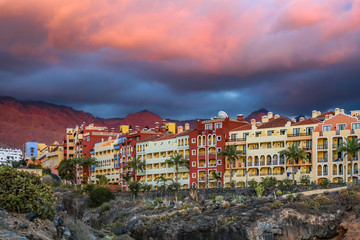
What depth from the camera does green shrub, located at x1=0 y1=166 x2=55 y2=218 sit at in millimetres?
38062

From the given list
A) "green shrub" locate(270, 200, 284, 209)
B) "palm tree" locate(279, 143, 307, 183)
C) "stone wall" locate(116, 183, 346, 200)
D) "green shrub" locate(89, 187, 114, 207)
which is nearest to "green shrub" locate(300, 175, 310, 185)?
"palm tree" locate(279, 143, 307, 183)

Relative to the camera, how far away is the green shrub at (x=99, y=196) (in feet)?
353

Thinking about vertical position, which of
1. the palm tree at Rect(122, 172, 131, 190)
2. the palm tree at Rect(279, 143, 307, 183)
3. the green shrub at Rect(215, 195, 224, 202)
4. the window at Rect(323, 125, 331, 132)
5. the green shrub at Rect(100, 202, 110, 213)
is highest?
the window at Rect(323, 125, 331, 132)

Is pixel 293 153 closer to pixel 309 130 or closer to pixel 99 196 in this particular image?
pixel 309 130

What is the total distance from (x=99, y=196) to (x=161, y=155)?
2153 centimetres

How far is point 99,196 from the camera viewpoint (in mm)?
107812

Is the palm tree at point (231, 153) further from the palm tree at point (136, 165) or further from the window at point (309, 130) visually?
the palm tree at point (136, 165)

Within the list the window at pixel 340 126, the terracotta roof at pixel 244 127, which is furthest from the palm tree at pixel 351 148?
the terracotta roof at pixel 244 127

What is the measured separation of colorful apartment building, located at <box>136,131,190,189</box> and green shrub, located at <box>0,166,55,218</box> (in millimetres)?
72934

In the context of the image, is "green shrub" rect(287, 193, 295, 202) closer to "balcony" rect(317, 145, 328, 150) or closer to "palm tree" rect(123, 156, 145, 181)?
A: "balcony" rect(317, 145, 328, 150)

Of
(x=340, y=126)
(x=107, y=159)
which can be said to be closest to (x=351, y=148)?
(x=340, y=126)

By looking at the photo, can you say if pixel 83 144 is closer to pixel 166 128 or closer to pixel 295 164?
pixel 166 128

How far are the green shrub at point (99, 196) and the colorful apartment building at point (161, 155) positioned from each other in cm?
1372

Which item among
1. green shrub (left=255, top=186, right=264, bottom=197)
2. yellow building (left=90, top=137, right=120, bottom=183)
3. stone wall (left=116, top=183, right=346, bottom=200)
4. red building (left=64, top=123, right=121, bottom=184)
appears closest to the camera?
stone wall (left=116, top=183, right=346, bottom=200)
